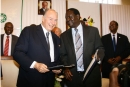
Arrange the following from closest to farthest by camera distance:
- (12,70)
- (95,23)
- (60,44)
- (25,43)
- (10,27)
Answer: (25,43)
(60,44)
(12,70)
(10,27)
(95,23)

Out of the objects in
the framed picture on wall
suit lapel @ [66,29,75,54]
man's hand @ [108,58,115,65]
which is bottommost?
man's hand @ [108,58,115,65]

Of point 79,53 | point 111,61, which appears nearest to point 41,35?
point 79,53

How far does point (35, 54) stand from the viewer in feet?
6.23

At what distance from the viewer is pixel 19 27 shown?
517 cm

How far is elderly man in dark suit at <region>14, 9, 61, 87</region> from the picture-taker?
1812 mm

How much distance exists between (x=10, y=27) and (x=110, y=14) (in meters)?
3.69

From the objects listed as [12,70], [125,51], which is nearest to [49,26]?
[12,70]

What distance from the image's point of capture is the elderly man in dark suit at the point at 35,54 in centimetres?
181

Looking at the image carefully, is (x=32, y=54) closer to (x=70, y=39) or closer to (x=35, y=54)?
(x=35, y=54)

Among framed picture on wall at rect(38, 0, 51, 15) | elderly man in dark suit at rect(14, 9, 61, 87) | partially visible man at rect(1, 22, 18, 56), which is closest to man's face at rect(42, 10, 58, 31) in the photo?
elderly man in dark suit at rect(14, 9, 61, 87)

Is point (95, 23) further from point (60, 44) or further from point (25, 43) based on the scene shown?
point (25, 43)

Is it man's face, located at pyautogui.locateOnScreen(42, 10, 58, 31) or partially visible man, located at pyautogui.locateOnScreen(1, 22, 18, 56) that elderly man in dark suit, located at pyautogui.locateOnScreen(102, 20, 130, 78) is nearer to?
man's face, located at pyautogui.locateOnScreen(42, 10, 58, 31)

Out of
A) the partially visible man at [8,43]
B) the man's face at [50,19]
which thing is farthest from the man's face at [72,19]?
the partially visible man at [8,43]

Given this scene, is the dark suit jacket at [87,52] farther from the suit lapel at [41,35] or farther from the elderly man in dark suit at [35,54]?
the suit lapel at [41,35]
